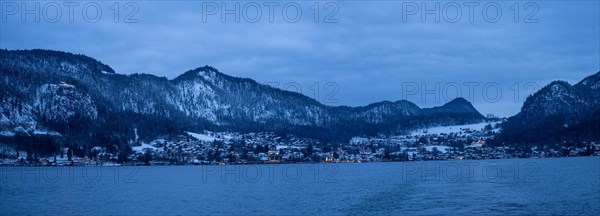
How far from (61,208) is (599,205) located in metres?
70.3

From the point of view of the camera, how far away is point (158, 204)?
84875 mm

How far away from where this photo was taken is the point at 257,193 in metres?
103

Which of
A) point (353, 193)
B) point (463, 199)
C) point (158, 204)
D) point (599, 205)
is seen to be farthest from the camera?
point (353, 193)

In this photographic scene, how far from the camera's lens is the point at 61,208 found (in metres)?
78.1

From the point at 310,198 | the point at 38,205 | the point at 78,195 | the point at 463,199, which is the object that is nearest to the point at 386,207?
the point at 463,199

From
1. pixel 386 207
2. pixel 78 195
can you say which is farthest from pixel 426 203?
pixel 78 195

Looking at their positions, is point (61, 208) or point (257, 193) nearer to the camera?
point (61, 208)

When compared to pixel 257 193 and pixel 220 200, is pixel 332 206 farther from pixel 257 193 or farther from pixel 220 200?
pixel 257 193

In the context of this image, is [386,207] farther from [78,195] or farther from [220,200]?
[78,195]

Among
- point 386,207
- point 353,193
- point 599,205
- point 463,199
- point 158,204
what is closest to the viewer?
point 599,205

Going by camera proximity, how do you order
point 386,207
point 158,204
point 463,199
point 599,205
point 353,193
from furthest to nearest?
point 353,193, point 158,204, point 463,199, point 386,207, point 599,205

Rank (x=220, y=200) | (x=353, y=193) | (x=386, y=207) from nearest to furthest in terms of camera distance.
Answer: (x=386, y=207)
(x=220, y=200)
(x=353, y=193)

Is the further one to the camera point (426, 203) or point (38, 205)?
point (38, 205)

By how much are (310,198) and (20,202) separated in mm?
44133
